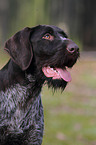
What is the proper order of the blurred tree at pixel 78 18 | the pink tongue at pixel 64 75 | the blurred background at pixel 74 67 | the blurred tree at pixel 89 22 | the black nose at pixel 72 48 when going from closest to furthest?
1. the black nose at pixel 72 48
2. the pink tongue at pixel 64 75
3. the blurred background at pixel 74 67
4. the blurred tree at pixel 78 18
5. the blurred tree at pixel 89 22

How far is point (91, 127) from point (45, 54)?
588cm

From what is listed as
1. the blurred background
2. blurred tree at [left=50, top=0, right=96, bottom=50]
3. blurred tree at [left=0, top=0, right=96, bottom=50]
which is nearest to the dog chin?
the blurred background

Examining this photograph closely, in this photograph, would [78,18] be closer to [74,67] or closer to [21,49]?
[74,67]

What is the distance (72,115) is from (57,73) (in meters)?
6.90

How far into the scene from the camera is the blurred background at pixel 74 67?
1033 cm

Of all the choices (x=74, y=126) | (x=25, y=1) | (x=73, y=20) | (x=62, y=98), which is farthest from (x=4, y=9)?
(x=74, y=126)

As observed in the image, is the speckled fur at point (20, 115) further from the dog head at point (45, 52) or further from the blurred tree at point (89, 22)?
the blurred tree at point (89, 22)

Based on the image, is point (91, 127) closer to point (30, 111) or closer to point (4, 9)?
point (30, 111)

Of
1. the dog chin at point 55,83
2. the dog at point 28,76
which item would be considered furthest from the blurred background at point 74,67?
the dog at point 28,76

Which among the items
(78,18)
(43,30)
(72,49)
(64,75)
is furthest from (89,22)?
(72,49)

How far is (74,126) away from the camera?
10984 millimetres

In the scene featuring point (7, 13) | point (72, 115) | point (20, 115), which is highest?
point (20, 115)

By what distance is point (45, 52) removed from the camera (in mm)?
5457

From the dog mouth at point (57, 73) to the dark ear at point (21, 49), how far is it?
1.01 ft
